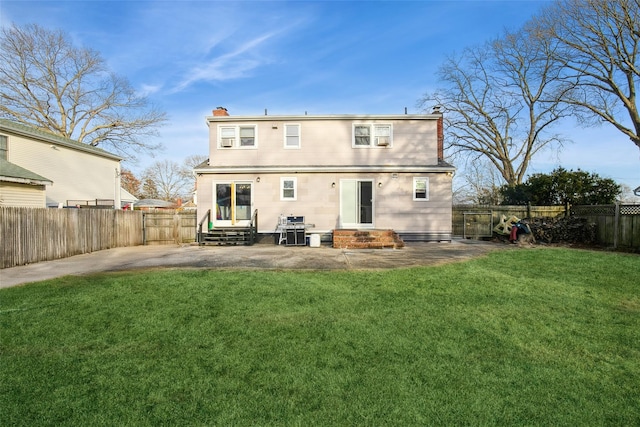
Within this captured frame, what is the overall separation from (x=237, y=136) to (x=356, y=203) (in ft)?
20.6

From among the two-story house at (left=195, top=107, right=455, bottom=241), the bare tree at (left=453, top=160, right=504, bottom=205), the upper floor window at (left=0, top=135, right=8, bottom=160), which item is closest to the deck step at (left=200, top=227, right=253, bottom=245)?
the two-story house at (left=195, top=107, right=455, bottom=241)

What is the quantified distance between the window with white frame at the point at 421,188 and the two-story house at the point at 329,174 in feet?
0.15

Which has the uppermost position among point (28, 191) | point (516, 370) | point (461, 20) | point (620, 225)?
point (461, 20)

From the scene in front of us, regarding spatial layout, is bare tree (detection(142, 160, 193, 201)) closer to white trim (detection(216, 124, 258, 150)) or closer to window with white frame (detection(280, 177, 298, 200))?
white trim (detection(216, 124, 258, 150))

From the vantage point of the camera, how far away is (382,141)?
1580 cm

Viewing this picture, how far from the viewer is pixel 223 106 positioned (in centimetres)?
1647

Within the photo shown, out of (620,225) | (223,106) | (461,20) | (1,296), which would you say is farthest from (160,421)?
(620,225)

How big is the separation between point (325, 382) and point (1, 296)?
6.34 m

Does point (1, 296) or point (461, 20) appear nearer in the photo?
point (1, 296)

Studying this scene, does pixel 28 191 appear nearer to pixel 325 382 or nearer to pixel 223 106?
pixel 223 106

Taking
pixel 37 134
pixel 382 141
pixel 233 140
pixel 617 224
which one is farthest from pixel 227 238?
→ pixel 617 224

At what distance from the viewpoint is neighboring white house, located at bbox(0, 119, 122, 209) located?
14.4 meters

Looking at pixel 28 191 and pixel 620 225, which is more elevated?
pixel 28 191

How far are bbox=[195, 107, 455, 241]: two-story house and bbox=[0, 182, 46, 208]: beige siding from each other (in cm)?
687
